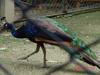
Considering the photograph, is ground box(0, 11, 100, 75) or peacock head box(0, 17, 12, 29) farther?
ground box(0, 11, 100, 75)

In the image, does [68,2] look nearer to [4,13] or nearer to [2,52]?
[4,13]

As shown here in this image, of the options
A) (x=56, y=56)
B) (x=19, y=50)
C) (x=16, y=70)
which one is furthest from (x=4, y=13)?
(x=16, y=70)

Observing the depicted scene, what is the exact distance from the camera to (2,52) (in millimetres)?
5602

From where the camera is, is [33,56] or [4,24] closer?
[4,24]

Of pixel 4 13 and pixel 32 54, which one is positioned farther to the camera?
pixel 4 13

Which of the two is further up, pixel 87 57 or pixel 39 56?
pixel 87 57

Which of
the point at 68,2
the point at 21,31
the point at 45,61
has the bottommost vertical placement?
the point at 68,2

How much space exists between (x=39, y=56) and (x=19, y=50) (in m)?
0.44

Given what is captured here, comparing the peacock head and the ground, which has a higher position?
the peacock head

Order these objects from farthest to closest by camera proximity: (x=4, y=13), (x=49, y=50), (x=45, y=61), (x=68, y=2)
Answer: (x=68, y=2), (x=4, y=13), (x=49, y=50), (x=45, y=61)

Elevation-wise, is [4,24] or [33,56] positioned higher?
[4,24]

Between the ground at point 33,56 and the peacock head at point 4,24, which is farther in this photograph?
the ground at point 33,56

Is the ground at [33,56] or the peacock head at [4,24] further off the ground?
the peacock head at [4,24]

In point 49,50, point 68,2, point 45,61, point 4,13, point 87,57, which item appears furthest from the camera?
point 68,2
